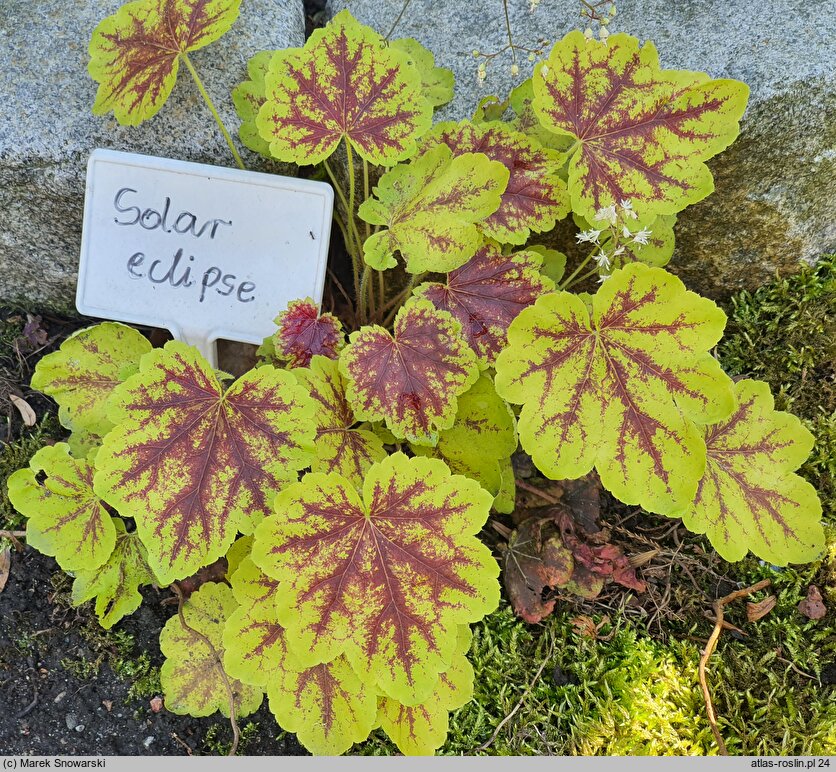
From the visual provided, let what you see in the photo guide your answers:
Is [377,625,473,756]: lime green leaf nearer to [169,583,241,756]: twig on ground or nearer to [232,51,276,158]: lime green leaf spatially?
[169,583,241,756]: twig on ground

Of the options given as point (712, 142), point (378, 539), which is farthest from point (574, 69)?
point (378, 539)

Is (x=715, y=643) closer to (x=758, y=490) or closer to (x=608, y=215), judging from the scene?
(x=758, y=490)

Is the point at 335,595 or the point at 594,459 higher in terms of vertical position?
the point at 594,459

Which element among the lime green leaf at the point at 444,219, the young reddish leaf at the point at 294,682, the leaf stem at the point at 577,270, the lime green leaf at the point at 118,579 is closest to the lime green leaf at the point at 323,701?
the young reddish leaf at the point at 294,682

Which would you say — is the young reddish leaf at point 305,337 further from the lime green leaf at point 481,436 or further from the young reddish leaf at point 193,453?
the lime green leaf at point 481,436

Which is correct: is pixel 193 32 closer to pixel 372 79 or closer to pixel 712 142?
pixel 372 79

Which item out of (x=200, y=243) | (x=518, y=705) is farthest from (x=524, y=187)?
(x=518, y=705)

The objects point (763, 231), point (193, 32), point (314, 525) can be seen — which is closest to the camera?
point (314, 525)
